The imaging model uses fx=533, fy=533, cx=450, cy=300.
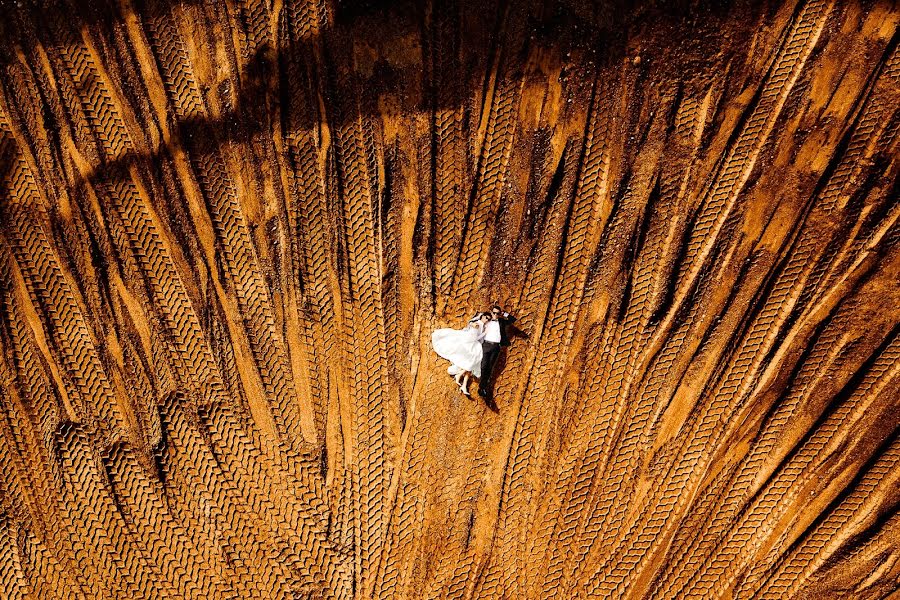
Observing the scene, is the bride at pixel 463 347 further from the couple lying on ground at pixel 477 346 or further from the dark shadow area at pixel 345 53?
the dark shadow area at pixel 345 53

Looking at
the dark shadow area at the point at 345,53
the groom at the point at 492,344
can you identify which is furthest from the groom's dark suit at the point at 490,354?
the dark shadow area at the point at 345,53

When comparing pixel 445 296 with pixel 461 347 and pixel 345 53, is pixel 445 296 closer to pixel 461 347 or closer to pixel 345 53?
pixel 461 347

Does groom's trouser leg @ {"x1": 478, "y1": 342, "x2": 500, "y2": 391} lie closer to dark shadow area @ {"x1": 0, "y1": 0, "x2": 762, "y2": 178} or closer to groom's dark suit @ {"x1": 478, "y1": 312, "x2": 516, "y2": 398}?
groom's dark suit @ {"x1": 478, "y1": 312, "x2": 516, "y2": 398}

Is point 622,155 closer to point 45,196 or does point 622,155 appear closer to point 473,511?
point 473,511

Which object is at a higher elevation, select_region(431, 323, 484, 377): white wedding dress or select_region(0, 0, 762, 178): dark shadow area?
select_region(0, 0, 762, 178): dark shadow area

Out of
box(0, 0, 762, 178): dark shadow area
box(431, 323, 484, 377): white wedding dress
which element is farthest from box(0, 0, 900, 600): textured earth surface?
box(431, 323, 484, 377): white wedding dress

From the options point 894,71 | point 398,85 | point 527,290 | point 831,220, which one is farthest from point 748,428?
point 398,85
